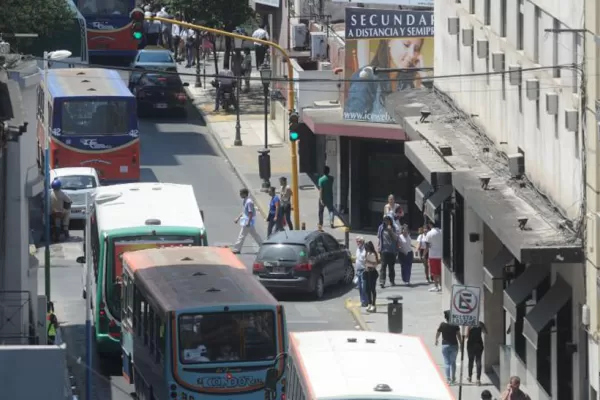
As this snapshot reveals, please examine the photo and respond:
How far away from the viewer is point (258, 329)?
2486 centimetres

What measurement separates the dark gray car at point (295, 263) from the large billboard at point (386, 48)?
759 centimetres

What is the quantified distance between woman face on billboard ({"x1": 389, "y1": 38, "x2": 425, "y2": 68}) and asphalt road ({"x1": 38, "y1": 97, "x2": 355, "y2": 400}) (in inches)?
228

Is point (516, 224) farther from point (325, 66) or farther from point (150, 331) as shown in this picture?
point (325, 66)

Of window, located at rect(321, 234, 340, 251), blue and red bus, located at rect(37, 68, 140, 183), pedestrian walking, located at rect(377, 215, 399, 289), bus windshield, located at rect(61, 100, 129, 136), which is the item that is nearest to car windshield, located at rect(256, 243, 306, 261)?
window, located at rect(321, 234, 340, 251)

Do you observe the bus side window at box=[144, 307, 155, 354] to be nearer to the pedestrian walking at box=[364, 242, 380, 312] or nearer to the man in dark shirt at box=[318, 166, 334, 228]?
the pedestrian walking at box=[364, 242, 380, 312]

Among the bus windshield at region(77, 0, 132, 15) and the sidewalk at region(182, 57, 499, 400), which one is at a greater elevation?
the bus windshield at region(77, 0, 132, 15)

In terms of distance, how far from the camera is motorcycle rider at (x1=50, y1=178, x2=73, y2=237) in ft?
135

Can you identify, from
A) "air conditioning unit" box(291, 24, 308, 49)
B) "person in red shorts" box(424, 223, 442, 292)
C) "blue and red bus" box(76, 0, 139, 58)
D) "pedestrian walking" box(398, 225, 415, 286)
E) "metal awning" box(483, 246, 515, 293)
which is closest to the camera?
"metal awning" box(483, 246, 515, 293)

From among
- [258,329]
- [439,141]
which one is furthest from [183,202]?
[258,329]

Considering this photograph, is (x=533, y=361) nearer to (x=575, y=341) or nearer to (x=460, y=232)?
(x=575, y=341)

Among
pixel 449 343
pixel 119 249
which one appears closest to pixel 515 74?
pixel 449 343

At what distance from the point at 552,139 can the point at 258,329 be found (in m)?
5.57

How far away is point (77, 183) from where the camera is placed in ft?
144

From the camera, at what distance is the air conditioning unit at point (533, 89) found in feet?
89.1
